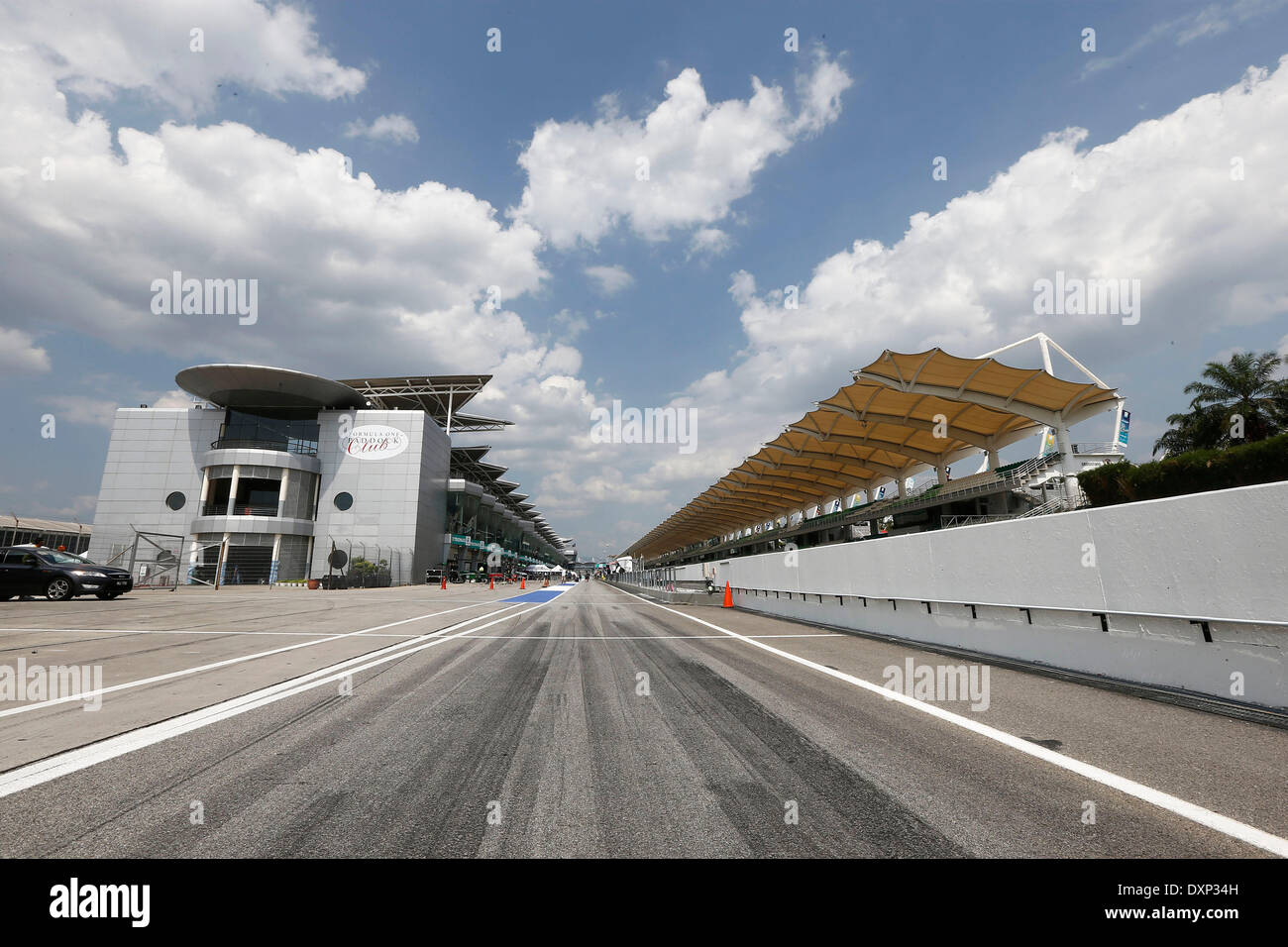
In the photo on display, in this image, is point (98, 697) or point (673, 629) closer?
point (98, 697)

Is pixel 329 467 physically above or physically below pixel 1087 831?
above

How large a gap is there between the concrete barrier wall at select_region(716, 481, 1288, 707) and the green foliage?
17.1 metres

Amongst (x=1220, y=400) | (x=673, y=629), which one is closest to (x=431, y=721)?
(x=673, y=629)

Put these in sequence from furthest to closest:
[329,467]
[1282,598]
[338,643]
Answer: [329,467], [338,643], [1282,598]

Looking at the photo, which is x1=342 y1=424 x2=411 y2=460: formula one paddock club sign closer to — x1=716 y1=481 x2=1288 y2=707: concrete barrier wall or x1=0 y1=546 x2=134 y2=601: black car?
x1=0 y1=546 x2=134 y2=601: black car

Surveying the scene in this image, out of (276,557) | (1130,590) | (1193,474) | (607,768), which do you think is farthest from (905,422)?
(276,557)

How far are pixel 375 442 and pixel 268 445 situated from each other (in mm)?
9671

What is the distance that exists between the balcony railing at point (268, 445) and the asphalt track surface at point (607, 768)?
5167 centimetres

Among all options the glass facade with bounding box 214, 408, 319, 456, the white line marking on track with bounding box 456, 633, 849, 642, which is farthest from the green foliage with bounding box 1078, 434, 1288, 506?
the glass facade with bounding box 214, 408, 319, 456

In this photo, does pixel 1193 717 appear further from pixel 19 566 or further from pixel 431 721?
pixel 19 566

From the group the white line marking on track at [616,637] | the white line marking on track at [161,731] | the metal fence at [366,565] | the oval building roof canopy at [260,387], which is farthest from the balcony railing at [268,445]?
the white line marking on track at [161,731]

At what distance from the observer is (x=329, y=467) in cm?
5106

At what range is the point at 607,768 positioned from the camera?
3496 millimetres
